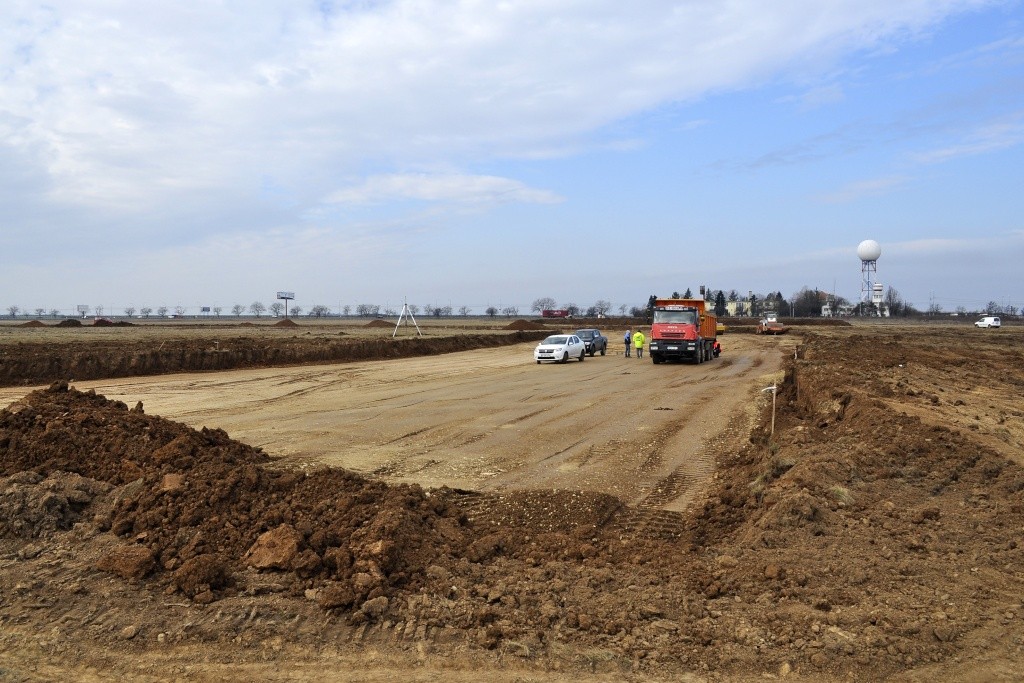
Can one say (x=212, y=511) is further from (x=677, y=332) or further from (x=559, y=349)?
(x=559, y=349)

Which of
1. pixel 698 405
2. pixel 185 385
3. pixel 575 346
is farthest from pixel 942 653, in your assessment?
pixel 575 346

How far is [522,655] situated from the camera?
4.98 meters

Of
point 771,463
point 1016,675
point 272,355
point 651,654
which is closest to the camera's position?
point 1016,675

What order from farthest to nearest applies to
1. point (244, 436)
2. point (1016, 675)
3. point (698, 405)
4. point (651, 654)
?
point (698, 405) → point (244, 436) → point (651, 654) → point (1016, 675)

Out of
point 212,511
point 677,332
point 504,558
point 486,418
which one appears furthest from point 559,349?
point 212,511

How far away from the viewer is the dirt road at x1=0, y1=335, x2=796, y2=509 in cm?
1089

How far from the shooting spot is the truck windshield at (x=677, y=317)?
3196cm

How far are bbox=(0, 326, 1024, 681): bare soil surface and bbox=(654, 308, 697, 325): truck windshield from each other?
19.8 m

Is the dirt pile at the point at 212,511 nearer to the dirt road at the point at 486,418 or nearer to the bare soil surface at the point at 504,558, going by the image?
the bare soil surface at the point at 504,558

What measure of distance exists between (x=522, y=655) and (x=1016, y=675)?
3.19m

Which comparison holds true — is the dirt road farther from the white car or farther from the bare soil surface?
the white car

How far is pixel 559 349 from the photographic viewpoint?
3462 centimetres

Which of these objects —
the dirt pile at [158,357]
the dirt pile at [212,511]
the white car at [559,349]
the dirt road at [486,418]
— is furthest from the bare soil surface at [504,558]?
the white car at [559,349]

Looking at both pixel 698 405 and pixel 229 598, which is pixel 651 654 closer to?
pixel 229 598
